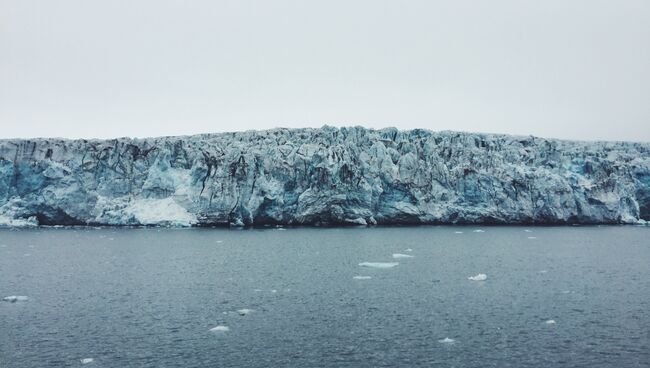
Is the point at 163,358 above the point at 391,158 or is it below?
below

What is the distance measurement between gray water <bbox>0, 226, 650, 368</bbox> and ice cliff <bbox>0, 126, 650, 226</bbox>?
13008mm

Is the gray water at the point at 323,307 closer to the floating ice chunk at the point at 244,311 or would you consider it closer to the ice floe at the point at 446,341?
the ice floe at the point at 446,341

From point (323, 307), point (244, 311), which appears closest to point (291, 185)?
point (323, 307)

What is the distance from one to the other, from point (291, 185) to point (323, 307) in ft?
86.5

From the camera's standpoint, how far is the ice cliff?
3881cm

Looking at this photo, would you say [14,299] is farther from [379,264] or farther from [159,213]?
[159,213]

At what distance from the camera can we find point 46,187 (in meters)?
39.7

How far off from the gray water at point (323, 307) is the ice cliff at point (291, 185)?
512 inches

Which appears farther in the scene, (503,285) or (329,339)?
(503,285)

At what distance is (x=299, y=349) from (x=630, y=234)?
32.1 m

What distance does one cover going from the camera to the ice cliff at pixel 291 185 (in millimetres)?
38812

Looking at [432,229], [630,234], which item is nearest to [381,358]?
[432,229]

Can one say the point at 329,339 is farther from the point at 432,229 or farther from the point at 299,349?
the point at 432,229

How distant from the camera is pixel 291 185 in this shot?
39188 mm
